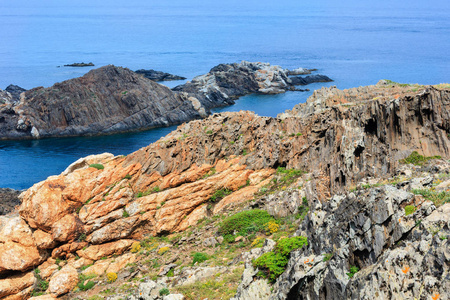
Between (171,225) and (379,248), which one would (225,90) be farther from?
(379,248)

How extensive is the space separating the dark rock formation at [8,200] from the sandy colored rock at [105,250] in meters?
24.2

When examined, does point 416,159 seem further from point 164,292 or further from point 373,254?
point 164,292

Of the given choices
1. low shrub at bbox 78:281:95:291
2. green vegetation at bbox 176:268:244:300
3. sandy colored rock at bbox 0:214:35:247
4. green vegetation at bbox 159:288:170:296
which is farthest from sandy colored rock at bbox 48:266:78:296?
green vegetation at bbox 176:268:244:300

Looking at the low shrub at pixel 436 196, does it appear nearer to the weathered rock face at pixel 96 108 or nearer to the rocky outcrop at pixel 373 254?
the rocky outcrop at pixel 373 254

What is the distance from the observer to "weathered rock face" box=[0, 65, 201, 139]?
107 m

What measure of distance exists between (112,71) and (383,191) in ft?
380

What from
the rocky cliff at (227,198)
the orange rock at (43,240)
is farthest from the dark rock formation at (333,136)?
the orange rock at (43,240)

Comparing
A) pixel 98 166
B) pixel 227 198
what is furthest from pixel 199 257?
pixel 98 166

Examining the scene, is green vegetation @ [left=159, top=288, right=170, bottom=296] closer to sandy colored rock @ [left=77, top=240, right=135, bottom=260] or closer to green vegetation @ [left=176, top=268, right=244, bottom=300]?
green vegetation @ [left=176, top=268, right=244, bottom=300]

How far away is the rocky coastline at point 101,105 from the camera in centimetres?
10706

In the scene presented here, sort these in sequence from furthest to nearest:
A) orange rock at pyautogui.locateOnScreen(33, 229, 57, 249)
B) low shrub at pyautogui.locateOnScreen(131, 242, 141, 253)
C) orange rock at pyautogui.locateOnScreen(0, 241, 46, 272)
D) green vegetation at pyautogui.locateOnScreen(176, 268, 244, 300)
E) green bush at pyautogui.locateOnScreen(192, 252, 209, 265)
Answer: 1. low shrub at pyautogui.locateOnScreen(131, 242, 141, 253)
2. orange rock at pyautogui.locateOnScreen(33, 229, 57, 249)
3. orange rock at pyautogui.locateOnScreen(0, 241, 46, 272)
4. green bush at pyautogui.locateOnScreen(192, 252, 209, 265)
5. green vegetation at pyautogui.locateOnScreen(176, 268, 244, 300)

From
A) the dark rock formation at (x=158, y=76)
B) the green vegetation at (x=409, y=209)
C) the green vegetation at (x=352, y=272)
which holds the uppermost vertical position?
the green vegetation at (x=409, y=209)

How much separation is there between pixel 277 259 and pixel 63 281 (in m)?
20.5

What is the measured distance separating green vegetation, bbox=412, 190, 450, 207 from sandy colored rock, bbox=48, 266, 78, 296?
2802 centimetres
